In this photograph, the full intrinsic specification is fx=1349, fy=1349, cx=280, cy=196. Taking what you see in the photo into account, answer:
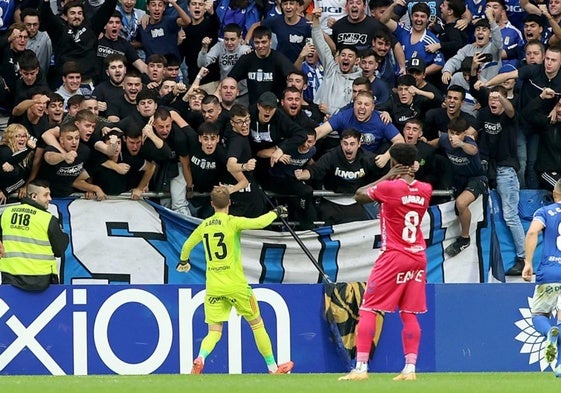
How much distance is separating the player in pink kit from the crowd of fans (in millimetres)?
4382

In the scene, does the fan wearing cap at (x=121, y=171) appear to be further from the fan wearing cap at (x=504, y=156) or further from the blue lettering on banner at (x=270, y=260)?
the fan wearing cap at (x=504, y=156)

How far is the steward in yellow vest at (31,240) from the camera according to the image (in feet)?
48.9

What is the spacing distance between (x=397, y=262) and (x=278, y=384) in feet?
5.01

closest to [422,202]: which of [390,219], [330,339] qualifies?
[390,219]

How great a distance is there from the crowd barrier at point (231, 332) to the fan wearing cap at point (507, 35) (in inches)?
190

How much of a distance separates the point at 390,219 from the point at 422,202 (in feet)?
→ 1.07

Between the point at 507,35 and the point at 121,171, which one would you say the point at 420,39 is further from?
the point at 121,171

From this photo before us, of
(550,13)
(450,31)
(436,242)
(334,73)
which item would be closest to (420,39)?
(450,31)

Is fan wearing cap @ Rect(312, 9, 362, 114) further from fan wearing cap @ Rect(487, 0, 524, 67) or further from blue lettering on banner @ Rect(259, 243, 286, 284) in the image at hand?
fan wearing cap @ Rect(487, 0, 524, 67)

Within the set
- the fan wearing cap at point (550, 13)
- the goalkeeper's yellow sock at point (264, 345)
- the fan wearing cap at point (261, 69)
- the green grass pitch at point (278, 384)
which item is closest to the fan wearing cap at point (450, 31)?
→ the fan wearing cap at point (550, 13)

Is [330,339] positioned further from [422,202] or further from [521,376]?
[422,202]

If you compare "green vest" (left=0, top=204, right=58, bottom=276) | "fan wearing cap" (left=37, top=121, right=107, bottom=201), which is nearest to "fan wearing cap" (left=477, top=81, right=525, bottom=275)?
"fan wearing cap" (left=37, top=121, right=107, bottom=201)

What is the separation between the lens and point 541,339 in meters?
15.7

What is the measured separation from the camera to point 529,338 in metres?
15.8
